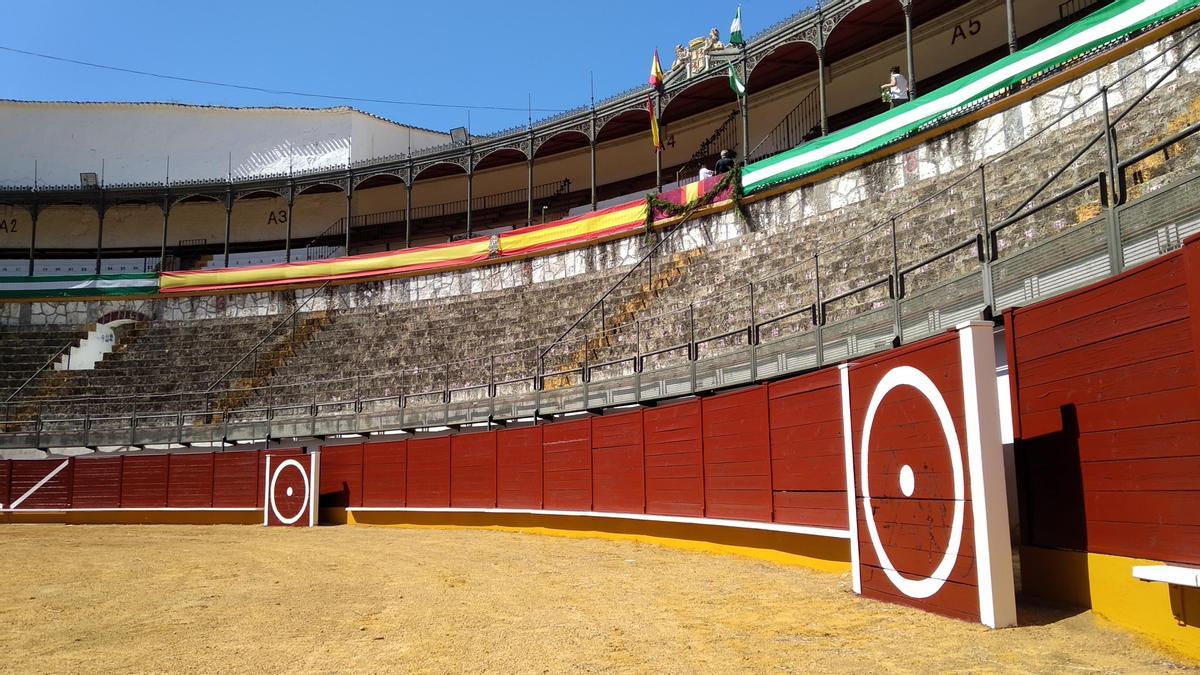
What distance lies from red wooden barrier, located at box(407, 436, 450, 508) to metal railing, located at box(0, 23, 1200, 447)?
2.01 feet

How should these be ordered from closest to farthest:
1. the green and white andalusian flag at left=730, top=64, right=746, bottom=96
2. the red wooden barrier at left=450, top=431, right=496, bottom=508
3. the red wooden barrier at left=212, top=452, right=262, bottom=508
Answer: the red wooden barrier at left=450, top=431, right=496, bottom=508 < the red wooden barrier at left=212, top=452, right=262, bottom=508 < the green and white andalusian flag at left=730, top=64, right=746, bottom=96

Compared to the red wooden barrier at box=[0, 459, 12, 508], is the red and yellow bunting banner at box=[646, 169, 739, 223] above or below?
above

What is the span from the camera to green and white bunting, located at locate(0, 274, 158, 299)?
30.3 m

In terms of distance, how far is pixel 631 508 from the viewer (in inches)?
504

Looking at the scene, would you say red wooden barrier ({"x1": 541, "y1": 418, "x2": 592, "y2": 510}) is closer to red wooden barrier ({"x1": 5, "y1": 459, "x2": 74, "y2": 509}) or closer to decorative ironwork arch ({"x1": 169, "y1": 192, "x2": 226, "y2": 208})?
red wooden barrier ({"x1": 5, "y1": 459, "x2": 74, "y2": 509})

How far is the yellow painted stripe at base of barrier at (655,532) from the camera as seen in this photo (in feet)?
29.3

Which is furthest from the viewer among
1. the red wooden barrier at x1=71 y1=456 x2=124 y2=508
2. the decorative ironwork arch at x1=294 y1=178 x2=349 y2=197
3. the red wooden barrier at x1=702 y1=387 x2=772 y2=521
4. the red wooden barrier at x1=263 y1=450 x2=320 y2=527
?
the decorative ironwork arch at x1=294 y1=178 x2=349 y2=197

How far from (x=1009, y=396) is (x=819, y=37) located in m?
15.1

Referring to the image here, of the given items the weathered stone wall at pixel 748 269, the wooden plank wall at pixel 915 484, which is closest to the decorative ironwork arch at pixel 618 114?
the weathered stone wall at pixel 748 269

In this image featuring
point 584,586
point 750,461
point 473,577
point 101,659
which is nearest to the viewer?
point 101,659

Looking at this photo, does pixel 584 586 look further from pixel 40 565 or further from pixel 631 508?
pixel 40 565

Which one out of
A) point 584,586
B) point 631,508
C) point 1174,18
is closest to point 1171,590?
point 584,586

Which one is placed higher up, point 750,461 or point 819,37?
point 819,37

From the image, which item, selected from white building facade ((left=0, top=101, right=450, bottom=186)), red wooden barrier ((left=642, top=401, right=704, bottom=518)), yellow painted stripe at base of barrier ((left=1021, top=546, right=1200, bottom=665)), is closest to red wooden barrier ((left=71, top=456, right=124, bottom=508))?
red wooden barrier ((left=642, top=401, right=704, bottom=518))
